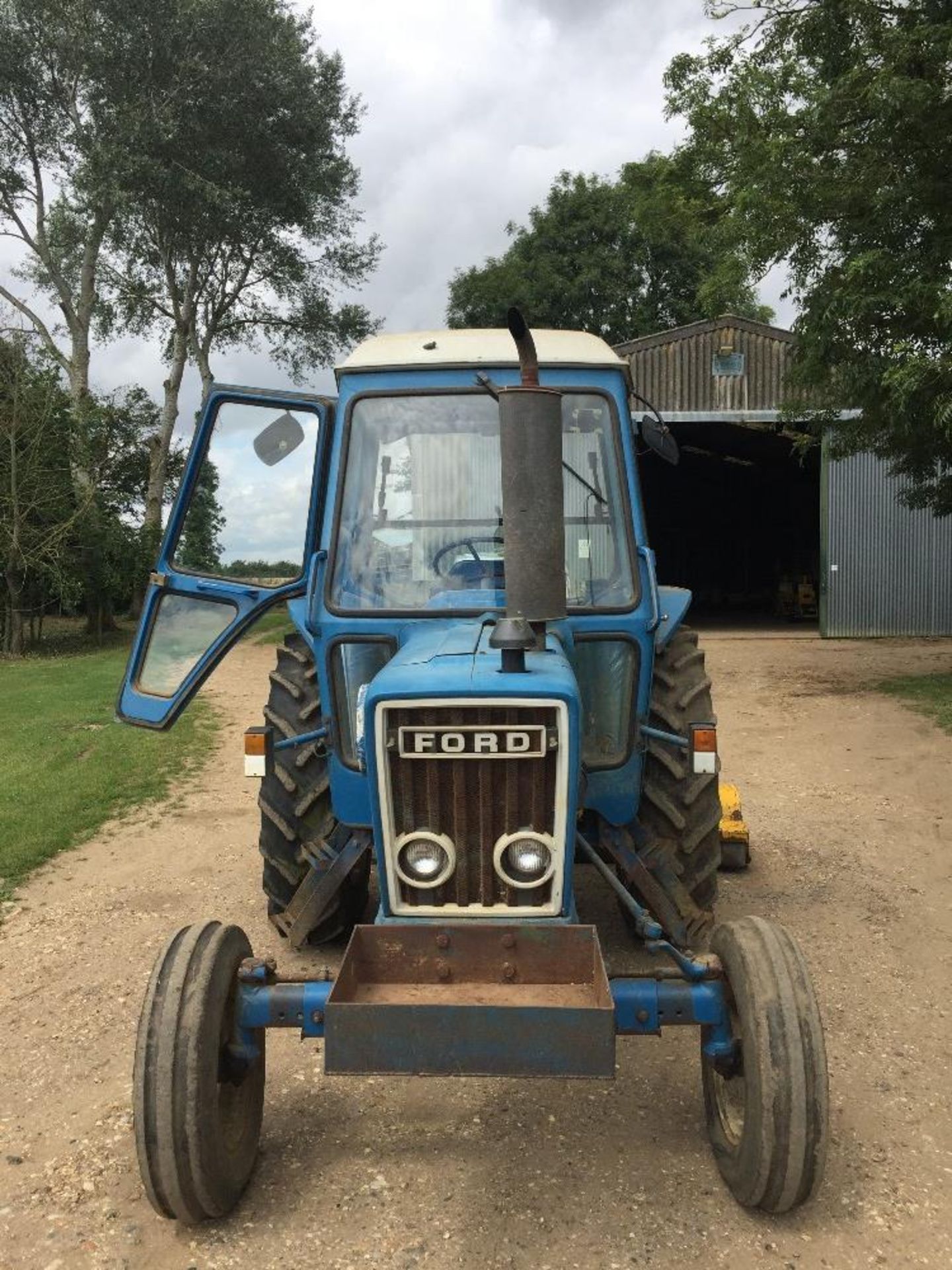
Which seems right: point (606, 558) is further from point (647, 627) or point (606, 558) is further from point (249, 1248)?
point (249, 1248)

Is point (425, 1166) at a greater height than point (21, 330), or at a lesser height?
lesser

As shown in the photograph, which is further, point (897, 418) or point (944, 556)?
point (944, 556)

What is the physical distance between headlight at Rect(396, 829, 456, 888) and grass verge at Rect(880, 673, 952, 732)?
A: 803 centimetres

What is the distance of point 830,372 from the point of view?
10.8 m

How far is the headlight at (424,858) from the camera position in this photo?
120 inches

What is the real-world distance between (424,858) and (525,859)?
29cm

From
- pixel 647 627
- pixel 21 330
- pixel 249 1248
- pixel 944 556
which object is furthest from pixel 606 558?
pixel 21 330

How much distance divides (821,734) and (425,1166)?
25.2 ft

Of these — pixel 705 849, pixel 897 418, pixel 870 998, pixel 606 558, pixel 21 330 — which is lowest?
pixel 870 998

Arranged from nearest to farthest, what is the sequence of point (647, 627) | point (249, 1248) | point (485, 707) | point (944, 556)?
point (249, 1248) → point (485, 707) → point (647, 627) → point (944, 556)

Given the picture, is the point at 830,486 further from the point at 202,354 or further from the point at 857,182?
the point at 202,354

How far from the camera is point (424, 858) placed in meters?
3.08

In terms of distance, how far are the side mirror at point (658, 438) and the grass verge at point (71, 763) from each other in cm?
412

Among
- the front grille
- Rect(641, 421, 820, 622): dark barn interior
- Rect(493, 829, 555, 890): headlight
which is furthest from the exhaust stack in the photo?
Rect(641, 421, 820, 622): dark barn interior
